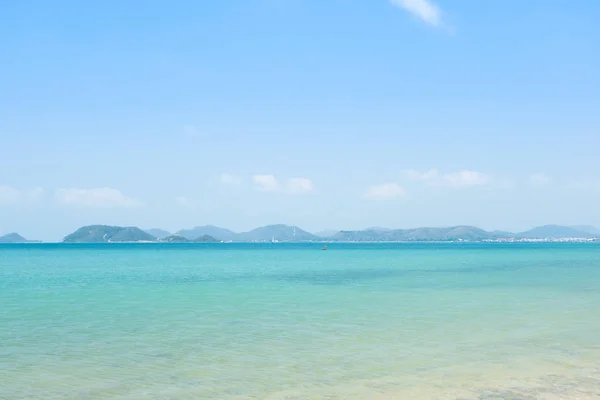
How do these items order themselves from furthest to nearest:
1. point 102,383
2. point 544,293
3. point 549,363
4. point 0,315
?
point 544,293
point 0,315
point 549,363
point 102,383

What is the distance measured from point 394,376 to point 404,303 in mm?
12965

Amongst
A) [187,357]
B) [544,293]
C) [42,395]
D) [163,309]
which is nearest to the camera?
[42,395]

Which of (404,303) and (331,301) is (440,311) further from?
(331,301)

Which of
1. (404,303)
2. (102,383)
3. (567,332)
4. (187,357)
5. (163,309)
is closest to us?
(102,383)

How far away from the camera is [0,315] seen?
68.2ft

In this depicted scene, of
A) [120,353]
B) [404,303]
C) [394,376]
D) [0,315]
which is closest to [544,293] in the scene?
[404,303]

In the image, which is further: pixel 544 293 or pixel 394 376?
pixel 544 293

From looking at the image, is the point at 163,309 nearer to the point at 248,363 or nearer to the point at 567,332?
the point at 248,363

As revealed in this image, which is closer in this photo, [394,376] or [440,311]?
[394,376]

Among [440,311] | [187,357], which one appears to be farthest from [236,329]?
[440,311]

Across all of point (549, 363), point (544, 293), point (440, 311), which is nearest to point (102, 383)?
point (549, 363)

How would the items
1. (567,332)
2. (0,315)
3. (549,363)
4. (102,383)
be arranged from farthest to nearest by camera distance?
(0,315) → (567,332) → (549,363) → (102,383)

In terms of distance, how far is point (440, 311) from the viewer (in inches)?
844

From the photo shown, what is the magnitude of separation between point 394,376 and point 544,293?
62.8 feet
